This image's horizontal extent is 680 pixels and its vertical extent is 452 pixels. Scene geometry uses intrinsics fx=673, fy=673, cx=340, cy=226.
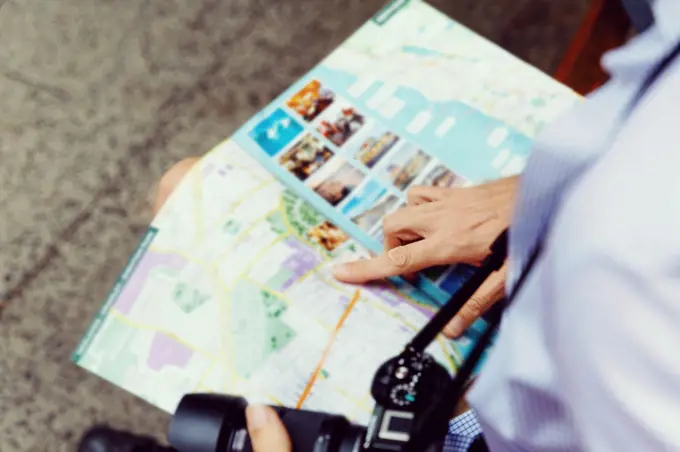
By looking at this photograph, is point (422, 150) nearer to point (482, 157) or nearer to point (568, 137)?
point (482, 157)

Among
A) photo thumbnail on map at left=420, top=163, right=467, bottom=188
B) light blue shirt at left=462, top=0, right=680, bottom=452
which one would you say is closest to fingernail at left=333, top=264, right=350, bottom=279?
photo thumbnail on map at left=420, top=163, right=467, bottom=188

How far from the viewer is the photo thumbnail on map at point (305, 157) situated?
1.86 ft

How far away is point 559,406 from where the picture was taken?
0.95ft

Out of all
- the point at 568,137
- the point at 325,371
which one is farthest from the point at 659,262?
the point at 325,371

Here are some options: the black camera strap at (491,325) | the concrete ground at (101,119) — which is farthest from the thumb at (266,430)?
the concrete ground at (101,119)

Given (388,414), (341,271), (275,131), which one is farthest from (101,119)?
(388,414)

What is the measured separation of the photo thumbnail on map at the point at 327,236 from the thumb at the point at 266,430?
0.45ft

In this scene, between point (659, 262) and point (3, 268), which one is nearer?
point (659, 262)

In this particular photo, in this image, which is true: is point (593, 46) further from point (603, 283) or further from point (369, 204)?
point (603, 283)

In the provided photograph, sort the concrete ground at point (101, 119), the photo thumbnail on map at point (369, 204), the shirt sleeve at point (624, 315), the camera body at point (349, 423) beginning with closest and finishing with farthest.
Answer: the shirt sleeve at point (624, 315), the camera body at point (349, 423), the photo thumbnail on map at point (369, 204), the concrete ground at point (101, 119)

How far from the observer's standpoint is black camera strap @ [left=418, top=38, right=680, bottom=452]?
31 cm

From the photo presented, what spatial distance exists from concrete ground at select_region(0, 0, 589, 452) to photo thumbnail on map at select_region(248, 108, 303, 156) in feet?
1.19

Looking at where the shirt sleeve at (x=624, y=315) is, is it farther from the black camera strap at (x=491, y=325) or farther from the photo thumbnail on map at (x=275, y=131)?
the photo thumbnail on map at (x=275, y=131)

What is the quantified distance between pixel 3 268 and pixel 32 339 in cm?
10
